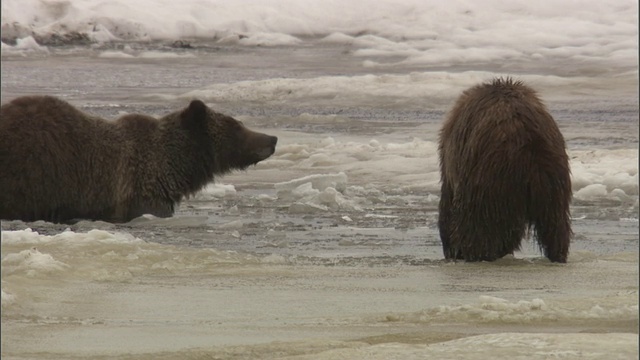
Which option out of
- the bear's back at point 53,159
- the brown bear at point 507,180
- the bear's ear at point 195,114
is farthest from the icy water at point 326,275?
the bear's ear at point 195,114

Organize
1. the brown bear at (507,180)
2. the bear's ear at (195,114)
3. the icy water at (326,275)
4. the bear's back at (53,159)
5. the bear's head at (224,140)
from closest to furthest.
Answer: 1. the icy water at (326,275)
2. the brown bear at (507,180)
3. the bear's back at (53,159)
4. the bear's ear at (195,114)
5. the bear's head at (224,140)

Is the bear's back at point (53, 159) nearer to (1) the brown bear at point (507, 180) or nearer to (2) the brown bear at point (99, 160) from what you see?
(2) the brown bear at point (99, 160)

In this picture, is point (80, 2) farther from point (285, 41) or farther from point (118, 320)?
point (118, 320)

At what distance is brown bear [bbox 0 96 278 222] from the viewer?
32.7 ft

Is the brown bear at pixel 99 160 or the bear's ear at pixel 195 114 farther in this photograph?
the bear's ear at pixel 195 114

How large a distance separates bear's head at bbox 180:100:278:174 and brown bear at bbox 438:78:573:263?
11.3 feet

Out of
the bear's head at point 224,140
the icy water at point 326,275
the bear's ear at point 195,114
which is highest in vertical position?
the bear's ear at point 195,114

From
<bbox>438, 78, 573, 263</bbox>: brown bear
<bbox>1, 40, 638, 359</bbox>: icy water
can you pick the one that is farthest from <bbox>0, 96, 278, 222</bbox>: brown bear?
<bbox>438, 78, 573, 263</bbox>: brown bear

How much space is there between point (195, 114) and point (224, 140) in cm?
39

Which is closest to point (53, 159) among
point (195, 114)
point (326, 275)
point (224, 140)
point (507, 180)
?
point (195, 114)

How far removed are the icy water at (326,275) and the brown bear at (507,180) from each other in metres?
0.18

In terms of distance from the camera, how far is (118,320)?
5.67m

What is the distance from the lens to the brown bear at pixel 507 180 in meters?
7.64

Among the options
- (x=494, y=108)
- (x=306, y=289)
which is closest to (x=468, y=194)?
(x=494, y=108)
